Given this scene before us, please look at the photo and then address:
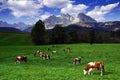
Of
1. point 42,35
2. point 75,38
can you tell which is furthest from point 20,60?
point 75,38

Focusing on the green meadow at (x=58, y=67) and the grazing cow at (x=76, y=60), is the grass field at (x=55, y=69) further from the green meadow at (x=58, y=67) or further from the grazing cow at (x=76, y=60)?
the grazing cow at (x=76, y=60)

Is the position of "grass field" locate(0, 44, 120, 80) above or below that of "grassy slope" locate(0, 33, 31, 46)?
below

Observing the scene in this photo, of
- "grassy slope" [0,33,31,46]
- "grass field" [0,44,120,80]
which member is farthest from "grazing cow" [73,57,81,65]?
"grassy slope" [0,33,31,46]

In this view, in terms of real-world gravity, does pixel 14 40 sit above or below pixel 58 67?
above

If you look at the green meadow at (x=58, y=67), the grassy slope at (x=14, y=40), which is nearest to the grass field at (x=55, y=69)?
the green meadow at (x=58, y=67)

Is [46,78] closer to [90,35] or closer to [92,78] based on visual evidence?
[92,78]

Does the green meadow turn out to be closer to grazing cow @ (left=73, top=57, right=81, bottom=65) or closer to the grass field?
the grass field

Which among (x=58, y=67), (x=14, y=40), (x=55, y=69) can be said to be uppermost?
(x=14, y=40)

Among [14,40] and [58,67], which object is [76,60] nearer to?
[58,67]

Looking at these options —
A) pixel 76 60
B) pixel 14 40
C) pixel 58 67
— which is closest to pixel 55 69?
pixel 58 67

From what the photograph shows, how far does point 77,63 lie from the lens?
135ft

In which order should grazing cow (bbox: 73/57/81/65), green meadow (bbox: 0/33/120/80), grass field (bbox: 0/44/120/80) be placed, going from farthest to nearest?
1. grazing cow (bbox: 73/57/81/65)
2. green meadow (bbox: 0/33/120/80)
3. grass field (bbox: 0/44/120/80)

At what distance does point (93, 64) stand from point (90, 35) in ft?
390

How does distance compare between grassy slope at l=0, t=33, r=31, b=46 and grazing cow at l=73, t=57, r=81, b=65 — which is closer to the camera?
grazing cow at l=73, t=57, r=81, b=65
